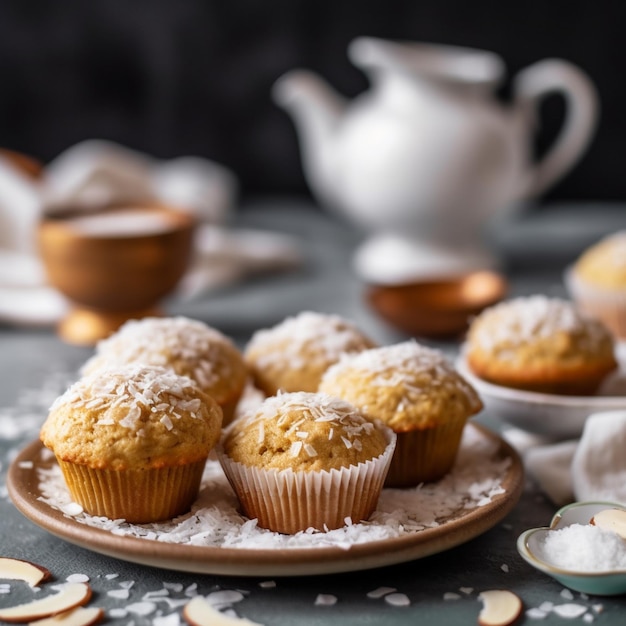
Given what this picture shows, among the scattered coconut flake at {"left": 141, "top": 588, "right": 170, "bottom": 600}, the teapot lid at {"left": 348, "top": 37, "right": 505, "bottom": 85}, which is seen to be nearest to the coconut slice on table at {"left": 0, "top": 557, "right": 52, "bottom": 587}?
the scattered coconut flake at {"left": 141, "top": 588, "right": 170, "bottom": 600}

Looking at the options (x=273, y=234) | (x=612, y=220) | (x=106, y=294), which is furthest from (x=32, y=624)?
(x=612, y=220)

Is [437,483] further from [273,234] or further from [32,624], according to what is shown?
[273,234]

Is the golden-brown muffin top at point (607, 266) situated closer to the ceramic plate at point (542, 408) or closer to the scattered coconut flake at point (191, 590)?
the ceramic plate at point (542, 408)

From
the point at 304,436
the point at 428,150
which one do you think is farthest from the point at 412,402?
the point at 428,150

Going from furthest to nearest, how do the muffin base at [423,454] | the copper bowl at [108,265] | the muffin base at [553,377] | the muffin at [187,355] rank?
the copper bowl at [108,265], the muffin base at [553,377], the muffin at [187,355], the muffin base at [423,454]

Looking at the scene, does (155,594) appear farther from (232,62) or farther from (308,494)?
(232,62)

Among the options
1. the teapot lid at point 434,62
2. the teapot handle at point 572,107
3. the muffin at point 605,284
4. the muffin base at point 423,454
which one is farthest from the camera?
the teapot handle at point 572,107

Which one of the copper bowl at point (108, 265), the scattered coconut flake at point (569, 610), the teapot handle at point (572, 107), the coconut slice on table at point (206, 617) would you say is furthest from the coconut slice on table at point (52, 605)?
the teapot handle at point (572, 107)

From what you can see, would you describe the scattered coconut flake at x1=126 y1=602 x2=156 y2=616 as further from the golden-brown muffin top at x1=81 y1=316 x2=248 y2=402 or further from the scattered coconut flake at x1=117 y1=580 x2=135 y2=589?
the golden-brown muffin top at x1=81 y1=316 x2=248 y2=402
